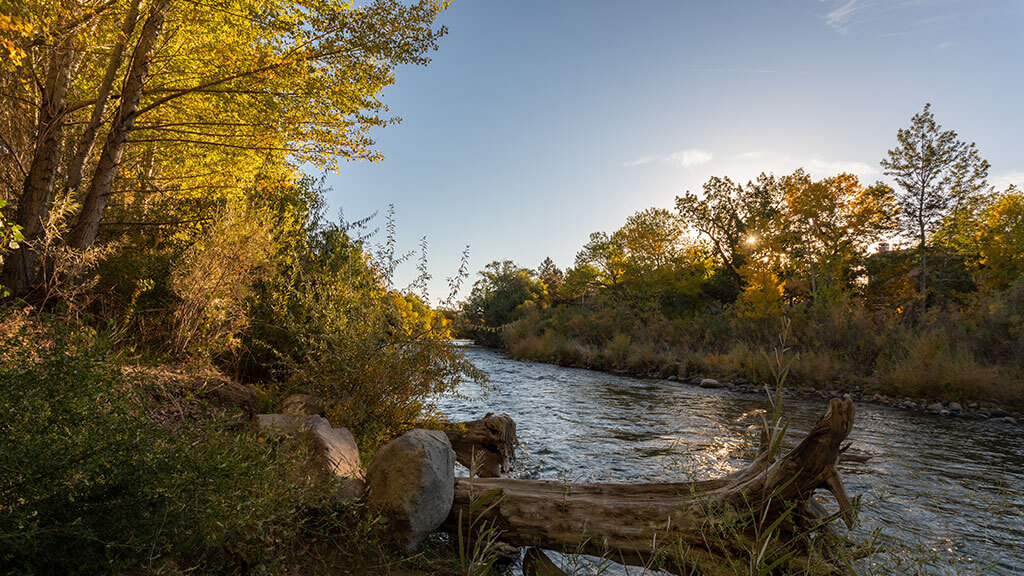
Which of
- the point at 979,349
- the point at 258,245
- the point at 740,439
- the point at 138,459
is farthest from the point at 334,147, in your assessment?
the point at 979,349

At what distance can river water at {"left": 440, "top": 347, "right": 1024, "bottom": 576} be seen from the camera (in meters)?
3.96

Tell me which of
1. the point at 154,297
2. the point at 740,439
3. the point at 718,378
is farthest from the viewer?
the point at 718,378

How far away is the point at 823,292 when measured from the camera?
21.8 m

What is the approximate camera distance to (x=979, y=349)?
12.4 m

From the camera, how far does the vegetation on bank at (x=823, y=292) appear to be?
1268cm

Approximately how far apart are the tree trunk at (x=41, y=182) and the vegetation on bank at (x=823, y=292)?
5.17m

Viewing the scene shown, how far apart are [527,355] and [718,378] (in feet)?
37.3

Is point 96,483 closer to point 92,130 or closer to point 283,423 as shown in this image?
point 283,423

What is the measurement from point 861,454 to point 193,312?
7158 millimetres

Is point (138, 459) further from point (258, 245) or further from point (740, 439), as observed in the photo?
point (740, 439)

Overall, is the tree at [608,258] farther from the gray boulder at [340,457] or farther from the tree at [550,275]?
the gray boulder at [340,457]

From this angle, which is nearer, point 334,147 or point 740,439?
point 334,147

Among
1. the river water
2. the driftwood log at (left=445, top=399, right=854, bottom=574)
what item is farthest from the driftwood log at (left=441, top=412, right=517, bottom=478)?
the driftwood log at (left=445, top=399, right=854, bottom=574)

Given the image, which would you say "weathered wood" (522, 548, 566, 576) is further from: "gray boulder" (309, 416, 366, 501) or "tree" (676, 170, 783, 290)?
"tree" (676, 170, 783, 290)
